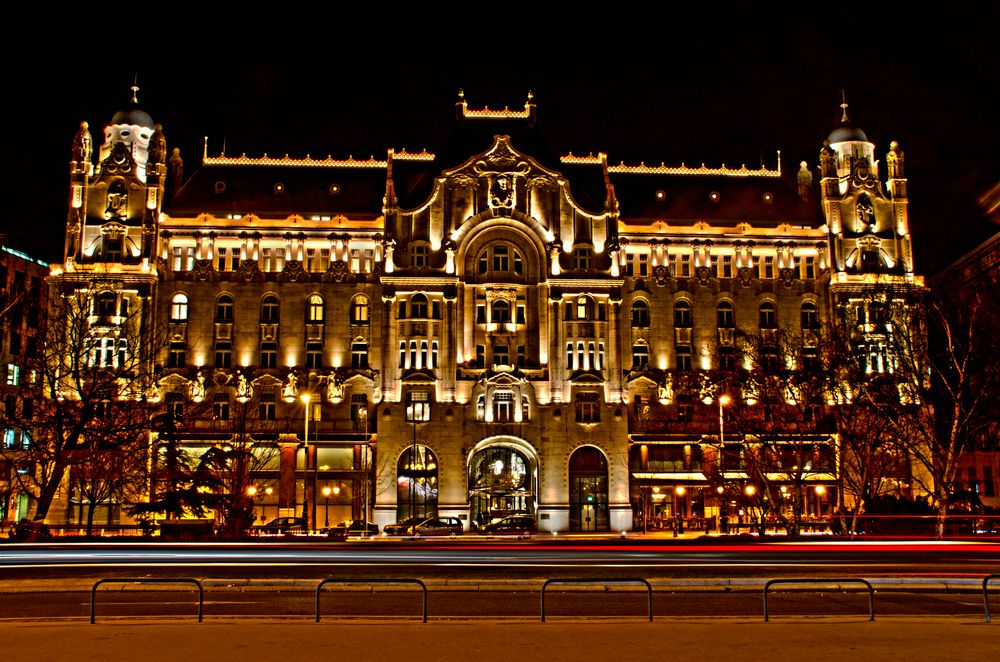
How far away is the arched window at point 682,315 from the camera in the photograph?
95.8 metres

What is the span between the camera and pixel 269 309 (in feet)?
307

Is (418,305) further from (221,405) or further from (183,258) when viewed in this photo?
(183,258)

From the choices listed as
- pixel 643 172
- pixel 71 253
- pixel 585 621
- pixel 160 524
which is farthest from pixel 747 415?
pixel 585 621

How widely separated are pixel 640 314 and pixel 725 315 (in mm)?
7736

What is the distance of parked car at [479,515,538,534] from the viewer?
76000 millimetres

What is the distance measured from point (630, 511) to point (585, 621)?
69581mm

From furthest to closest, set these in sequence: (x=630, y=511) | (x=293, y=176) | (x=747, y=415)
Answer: (x=293, y=176) < (x=630, y=511) < (x=747, y=415)

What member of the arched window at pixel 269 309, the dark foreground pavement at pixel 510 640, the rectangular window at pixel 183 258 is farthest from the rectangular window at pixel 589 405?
the dark foreground pavement at pixel 510 640

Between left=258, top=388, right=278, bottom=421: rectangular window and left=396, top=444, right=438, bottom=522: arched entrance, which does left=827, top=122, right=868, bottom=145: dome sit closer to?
left=396, top=444, right=438, bottom=522: arched entrance

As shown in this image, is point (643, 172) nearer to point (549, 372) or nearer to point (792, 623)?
point (549, 372)

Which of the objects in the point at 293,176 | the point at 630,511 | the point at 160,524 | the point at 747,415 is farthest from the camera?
the point at 293,176

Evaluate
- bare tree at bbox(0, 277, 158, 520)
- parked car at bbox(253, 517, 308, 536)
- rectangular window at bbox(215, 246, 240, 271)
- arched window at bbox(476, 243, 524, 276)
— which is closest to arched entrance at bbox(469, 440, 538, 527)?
arched window at bbox(476, 243, 524, 276)

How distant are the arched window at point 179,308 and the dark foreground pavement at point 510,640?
7460cm

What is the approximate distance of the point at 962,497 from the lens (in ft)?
236
